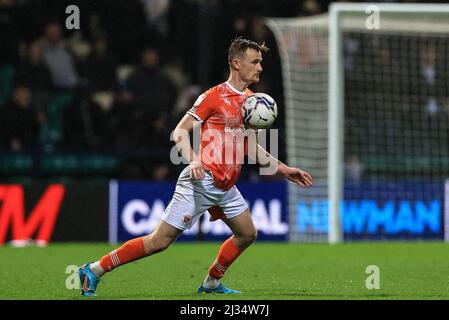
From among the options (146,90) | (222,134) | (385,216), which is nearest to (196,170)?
(222,134)

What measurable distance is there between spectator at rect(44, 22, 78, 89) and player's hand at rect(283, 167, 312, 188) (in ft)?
28.9

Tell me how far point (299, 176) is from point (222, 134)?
690mm

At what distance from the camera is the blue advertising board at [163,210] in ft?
50.0

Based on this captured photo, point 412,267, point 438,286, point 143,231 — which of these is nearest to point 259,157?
point 438,286

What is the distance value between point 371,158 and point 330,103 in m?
1.94

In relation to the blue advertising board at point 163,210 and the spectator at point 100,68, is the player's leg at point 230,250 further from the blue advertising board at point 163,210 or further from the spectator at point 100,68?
the spectator at point 100,68

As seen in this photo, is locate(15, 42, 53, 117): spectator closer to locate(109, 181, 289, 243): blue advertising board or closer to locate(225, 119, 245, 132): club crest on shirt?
locate(109, 181, 289, 243): blue advertising board

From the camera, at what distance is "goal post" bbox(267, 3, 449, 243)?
15.2 metres

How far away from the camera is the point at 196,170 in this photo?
795 centimetres

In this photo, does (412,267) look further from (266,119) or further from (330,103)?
(330,103)

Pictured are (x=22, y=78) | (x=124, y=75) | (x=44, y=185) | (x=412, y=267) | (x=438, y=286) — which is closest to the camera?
(x=438, y=286)

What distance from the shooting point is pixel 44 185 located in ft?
49.4

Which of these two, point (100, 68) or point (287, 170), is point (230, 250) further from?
point (100, 68)

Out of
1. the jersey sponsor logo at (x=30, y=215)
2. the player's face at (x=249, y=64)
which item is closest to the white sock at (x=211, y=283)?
the player's face at (x=249, y=64)
